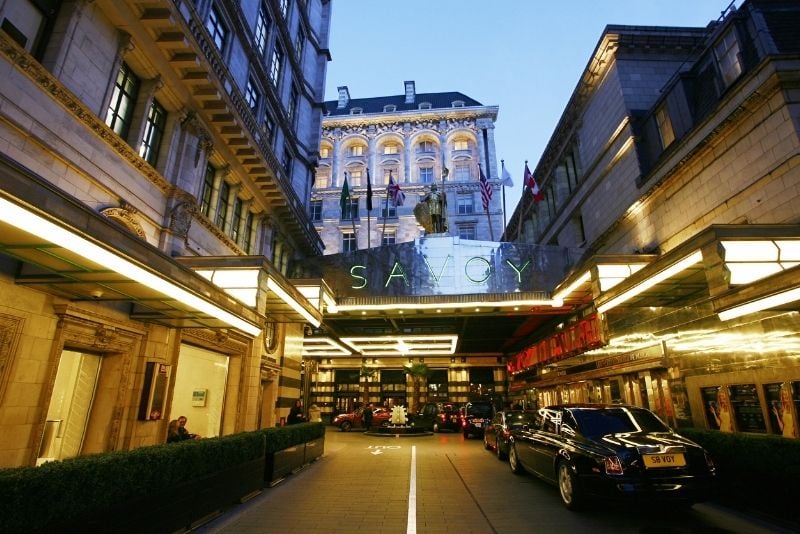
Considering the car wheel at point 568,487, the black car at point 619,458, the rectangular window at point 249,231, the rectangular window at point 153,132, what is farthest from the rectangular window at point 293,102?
the car wheel at point 568,487

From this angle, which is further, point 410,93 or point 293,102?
point 410,93

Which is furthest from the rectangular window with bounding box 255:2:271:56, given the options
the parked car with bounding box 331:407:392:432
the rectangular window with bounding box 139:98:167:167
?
the parked car with bounding box 331:407:392:432

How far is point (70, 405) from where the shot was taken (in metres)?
9.24

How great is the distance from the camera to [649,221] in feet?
50.8

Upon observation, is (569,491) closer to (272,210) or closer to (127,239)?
(127,239)

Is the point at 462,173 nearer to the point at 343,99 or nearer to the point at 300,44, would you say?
Result: the point at 343,99

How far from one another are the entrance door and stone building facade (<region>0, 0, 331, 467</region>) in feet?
0.10

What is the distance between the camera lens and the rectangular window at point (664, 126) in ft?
48.9

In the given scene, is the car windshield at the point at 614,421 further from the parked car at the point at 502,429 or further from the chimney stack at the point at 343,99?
the chimney stack at the point at 343,99

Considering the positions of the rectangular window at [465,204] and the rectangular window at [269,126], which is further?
the rectangular window at [465,204]

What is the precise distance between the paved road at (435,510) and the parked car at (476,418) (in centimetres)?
1061

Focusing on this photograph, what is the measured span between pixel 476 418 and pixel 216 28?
69.7 feet

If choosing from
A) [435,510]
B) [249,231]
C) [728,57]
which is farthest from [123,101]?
[728,57]

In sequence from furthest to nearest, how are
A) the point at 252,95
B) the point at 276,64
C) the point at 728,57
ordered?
the point at 276,64 < the point at 252,95 < the point at 728,57
